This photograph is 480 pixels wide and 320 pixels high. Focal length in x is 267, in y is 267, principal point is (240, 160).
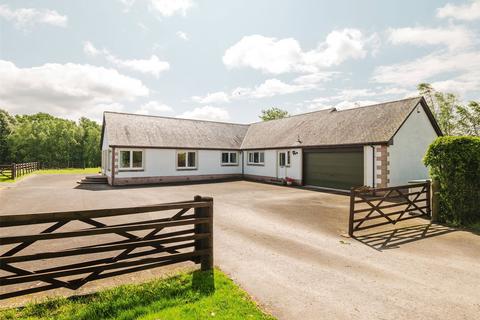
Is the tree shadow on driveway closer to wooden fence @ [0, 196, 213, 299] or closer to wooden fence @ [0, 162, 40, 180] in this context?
wooden fence @ [0, 196, 213, 299]

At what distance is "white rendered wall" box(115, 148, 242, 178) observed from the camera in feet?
80.5

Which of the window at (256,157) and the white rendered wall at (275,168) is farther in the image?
the window at (256,157)

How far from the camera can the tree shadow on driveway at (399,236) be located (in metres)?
7.93

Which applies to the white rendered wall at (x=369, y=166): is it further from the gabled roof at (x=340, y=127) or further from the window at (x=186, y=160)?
the window at (x=186, y=160)

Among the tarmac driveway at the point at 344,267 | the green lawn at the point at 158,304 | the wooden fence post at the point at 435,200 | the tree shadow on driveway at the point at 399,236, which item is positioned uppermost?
the wooden fence post at the point at 435,200

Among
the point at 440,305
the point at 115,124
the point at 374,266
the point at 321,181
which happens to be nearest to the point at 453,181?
the point at 374,266

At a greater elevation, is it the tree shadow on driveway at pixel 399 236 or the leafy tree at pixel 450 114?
the leafy tree at pixel 450 114

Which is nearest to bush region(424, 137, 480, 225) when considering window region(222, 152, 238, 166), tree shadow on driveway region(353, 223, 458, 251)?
tree shadow on driveway region(353, 223, 458, 251)

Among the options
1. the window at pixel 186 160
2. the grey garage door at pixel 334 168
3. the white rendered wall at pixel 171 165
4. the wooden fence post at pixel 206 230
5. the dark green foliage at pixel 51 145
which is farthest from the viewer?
the dark green foliage at pixel 51 145

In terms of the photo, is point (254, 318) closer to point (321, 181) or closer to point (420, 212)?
point (420, 212)

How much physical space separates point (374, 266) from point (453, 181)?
21.3 feet

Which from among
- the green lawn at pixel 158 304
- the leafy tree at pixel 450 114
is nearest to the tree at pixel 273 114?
the leafy tree at pixel 450 114

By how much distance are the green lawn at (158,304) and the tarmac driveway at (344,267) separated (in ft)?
1.63

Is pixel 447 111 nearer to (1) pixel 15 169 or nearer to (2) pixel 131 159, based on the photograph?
(2) pixel 131 159
